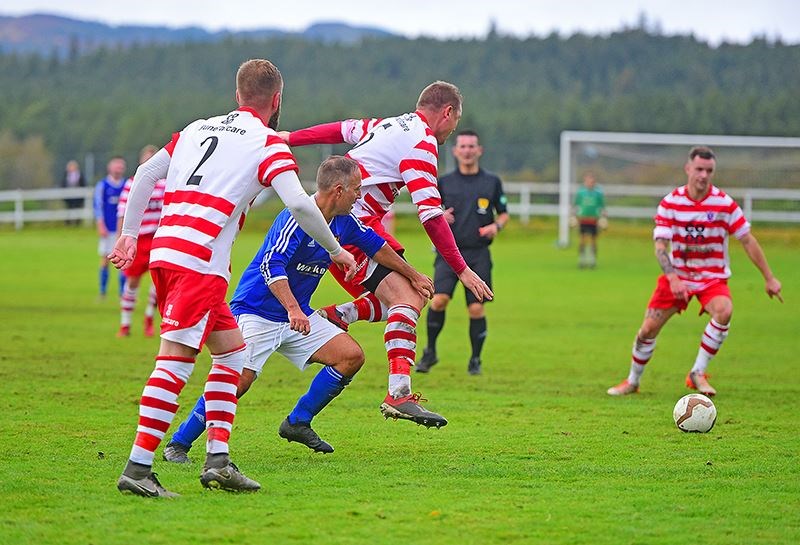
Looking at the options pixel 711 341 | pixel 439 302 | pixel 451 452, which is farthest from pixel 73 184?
pixel 451 452

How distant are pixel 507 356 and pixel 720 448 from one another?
6.26m

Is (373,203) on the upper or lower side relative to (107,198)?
upper

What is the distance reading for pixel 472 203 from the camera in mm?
13609

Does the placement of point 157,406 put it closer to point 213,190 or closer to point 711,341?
point 213,190

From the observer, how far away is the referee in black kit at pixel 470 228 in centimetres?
1329

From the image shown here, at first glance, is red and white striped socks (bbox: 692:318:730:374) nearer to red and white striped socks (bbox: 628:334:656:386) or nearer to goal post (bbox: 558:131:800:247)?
red and white striped socks (bbox: 628:334:656:386)

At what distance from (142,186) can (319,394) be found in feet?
6.33

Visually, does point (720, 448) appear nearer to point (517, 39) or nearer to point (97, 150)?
point (97, 150)

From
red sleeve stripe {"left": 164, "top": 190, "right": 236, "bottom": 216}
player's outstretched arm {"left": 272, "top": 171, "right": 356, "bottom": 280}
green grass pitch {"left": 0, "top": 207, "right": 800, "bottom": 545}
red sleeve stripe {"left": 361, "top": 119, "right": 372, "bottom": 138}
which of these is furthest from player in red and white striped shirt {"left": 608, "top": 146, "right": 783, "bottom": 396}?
red sleeve stripe {"left": 164, "top": 190, "right": 236, "bottom": 216}

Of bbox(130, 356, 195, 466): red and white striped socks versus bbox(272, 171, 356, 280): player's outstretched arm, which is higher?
bbox(272, 171, 356, 280): player's outstretched arm

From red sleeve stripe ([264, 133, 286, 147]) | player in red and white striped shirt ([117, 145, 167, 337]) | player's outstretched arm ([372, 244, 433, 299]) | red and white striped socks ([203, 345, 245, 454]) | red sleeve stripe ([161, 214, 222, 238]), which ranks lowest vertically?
player in red and white striped shirt ([117, 145, 167, 337])

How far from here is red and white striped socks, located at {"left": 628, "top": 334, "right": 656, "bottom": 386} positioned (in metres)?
11.4

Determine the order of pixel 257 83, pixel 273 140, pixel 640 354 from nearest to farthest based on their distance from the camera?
pixel 273 140 < pixel 257 83 < pixel 640 354

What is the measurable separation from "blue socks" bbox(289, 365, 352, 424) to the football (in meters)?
2.61
